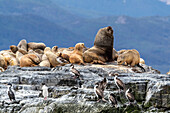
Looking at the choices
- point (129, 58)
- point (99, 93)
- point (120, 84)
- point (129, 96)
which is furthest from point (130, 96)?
point (129, 58)

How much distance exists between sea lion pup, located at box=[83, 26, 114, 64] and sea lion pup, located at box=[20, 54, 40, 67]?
113 inches

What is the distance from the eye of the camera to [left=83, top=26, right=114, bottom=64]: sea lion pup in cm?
2023

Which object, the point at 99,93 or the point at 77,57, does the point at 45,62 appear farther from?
the point at 99,93

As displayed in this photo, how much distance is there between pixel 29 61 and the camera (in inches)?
819

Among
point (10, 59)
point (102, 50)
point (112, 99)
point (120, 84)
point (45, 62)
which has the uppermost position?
point (10, 59)

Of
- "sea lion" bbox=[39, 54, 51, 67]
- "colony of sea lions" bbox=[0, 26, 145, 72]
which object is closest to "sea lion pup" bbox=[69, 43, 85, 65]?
"colony of sea lions" bbox=[0, 26, 145, 72]

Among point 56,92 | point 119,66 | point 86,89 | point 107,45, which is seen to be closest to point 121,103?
point 86,89

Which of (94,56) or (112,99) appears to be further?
(94,56)

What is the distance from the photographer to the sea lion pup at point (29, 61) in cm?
2062

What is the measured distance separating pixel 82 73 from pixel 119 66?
12.9ft

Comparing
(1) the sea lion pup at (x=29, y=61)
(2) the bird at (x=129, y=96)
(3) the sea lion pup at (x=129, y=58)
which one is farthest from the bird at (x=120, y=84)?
(1) the sea lion pup at (x=29, y=61)

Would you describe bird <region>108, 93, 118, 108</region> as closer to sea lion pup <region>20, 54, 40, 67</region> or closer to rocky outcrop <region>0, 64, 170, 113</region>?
rocky outcrop <region>0, 64, 170, 113</region>

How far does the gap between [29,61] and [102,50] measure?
12.9ft

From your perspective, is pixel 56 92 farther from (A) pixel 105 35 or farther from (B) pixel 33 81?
(A) pixel 105 35
